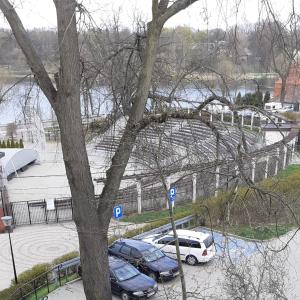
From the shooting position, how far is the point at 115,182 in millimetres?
5715

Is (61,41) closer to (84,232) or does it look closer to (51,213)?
(84,232)

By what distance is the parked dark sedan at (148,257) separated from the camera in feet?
41.9

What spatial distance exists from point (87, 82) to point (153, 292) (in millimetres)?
7131

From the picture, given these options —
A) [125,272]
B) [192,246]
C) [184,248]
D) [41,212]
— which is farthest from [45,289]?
[41,212]

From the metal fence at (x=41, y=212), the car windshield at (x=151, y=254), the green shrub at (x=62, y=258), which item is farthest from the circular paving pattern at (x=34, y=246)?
the car windshield at (x=151, y=254)

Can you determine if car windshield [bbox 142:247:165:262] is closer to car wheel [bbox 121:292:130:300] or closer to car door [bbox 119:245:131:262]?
car door [bbox 119:245:131:262]

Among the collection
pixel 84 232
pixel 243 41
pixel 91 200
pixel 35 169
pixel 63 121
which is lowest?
pixel 35 169

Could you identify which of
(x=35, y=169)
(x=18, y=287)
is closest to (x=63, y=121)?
(x=18, y=287)

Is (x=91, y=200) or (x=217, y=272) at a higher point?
(x=91, y=200)

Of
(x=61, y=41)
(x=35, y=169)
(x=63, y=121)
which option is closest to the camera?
(x=61, y=41)

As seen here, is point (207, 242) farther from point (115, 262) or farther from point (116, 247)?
point (115, 262)

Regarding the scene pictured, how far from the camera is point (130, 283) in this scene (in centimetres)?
1187

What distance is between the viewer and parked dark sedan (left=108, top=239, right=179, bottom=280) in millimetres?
12781

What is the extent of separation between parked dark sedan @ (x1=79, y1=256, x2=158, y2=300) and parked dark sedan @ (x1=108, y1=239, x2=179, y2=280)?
41 cm
